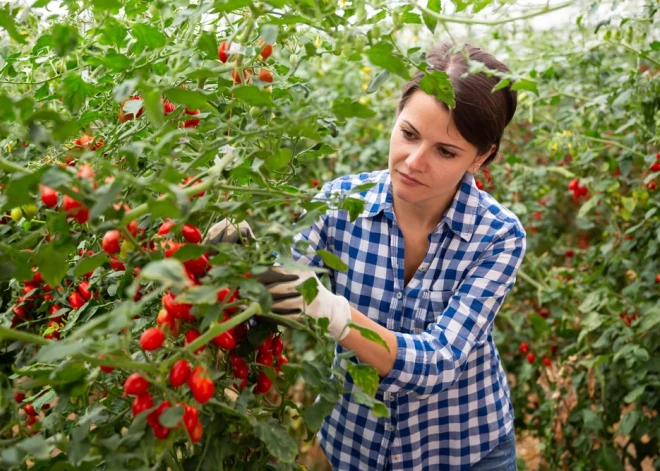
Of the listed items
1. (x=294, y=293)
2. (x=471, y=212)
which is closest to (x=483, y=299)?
(x=471, y=212)

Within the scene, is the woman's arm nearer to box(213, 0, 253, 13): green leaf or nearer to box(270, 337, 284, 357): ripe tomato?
box(270, 337, 284, 357): ripe tomato

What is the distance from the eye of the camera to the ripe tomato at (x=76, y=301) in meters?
0.94

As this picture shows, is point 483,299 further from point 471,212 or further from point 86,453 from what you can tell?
point 86,453

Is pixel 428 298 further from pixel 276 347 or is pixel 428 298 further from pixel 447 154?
pixel 276 347

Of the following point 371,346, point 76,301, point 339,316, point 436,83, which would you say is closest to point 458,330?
point 371,346

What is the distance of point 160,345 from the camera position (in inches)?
28.0

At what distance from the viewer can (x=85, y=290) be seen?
3.13 ft

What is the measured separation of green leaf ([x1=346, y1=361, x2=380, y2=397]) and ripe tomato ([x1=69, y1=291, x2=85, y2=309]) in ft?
1.29

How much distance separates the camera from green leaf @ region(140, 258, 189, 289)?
0.57 meters

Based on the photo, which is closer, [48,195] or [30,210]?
[48,195]

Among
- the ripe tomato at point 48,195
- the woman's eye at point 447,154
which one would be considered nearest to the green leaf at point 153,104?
the ripe tomato at point 48,195

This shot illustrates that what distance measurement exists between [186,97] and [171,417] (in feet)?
1.03

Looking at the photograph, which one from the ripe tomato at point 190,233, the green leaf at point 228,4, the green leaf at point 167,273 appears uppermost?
A: the green leaf at point 228,4

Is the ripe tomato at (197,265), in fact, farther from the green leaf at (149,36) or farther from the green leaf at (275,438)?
the green leaf at (149,36)
